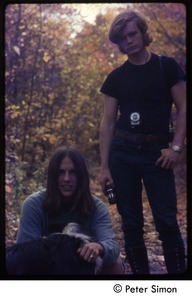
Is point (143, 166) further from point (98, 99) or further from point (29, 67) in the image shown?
point (29, 67)

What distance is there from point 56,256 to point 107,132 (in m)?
0.62

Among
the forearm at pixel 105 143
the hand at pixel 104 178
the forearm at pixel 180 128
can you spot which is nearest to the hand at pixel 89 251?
the hand at pixel 104 178

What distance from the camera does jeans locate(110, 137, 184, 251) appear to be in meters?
3.28

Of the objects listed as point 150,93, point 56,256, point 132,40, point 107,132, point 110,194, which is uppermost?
point 132,40

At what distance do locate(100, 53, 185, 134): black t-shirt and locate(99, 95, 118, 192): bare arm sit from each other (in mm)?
44

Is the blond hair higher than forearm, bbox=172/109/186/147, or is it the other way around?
the blond hair

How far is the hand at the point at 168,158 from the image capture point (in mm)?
3262

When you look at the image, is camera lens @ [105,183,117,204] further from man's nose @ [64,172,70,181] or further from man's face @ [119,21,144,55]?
man's face @ [119,21,144,55]

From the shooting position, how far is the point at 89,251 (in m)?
3.15

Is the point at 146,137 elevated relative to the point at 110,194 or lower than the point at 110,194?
elevated

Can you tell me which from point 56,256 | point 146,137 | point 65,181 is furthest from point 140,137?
point 56,256

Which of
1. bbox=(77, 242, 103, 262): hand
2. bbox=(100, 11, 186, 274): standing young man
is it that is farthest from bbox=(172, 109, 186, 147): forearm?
bbox=(77, 242, 103, 262): hand

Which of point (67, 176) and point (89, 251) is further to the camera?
point (67, 176)

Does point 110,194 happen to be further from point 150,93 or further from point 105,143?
point 150,93
